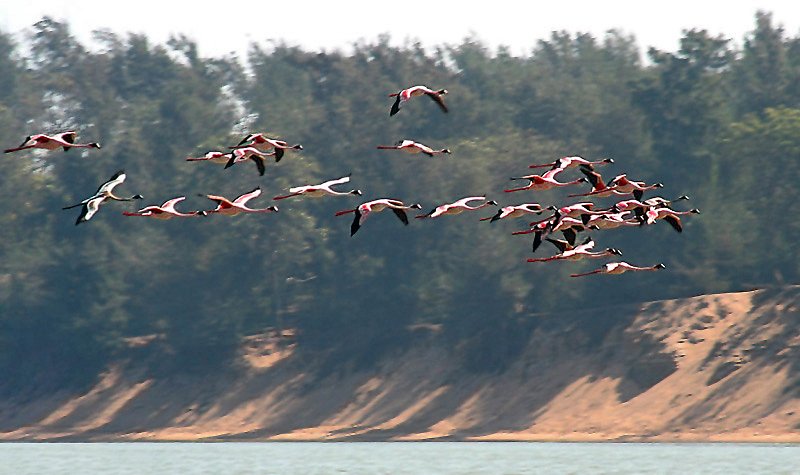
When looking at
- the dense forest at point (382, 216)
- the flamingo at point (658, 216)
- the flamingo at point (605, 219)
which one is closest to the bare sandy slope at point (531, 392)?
the dense forest at point (382, 216)

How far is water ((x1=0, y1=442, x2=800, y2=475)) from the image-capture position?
57062mm

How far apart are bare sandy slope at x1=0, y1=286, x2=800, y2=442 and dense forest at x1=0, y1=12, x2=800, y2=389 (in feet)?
4.48

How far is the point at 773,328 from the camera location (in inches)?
3162

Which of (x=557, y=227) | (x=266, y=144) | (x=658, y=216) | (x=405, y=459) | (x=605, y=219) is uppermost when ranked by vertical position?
(x=266, y=144)

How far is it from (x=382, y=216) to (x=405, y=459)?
27.1 m

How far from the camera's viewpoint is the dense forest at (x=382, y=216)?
85000 mm

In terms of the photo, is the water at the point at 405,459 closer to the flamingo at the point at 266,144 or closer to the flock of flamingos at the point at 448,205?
the flock of flamingos at the point at 448,205

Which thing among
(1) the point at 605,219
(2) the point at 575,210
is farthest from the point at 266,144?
(1) the point at 605,219

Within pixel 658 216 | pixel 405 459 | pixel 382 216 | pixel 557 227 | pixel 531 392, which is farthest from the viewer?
pixel 382 216

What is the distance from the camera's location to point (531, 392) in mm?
83938

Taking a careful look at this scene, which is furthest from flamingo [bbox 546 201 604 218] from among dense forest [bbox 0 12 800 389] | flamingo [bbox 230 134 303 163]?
dense forest [bbox 0 12 800 389]

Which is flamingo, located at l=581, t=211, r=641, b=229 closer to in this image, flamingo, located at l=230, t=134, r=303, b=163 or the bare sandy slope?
flamingo, located at l=230, t=134, r=303, b=163

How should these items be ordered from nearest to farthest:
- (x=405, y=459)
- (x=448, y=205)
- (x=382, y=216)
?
(x=448, y=205)
(x=405, y=459)
(x=382, y=216)

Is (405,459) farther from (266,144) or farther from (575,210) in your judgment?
(266,144)
